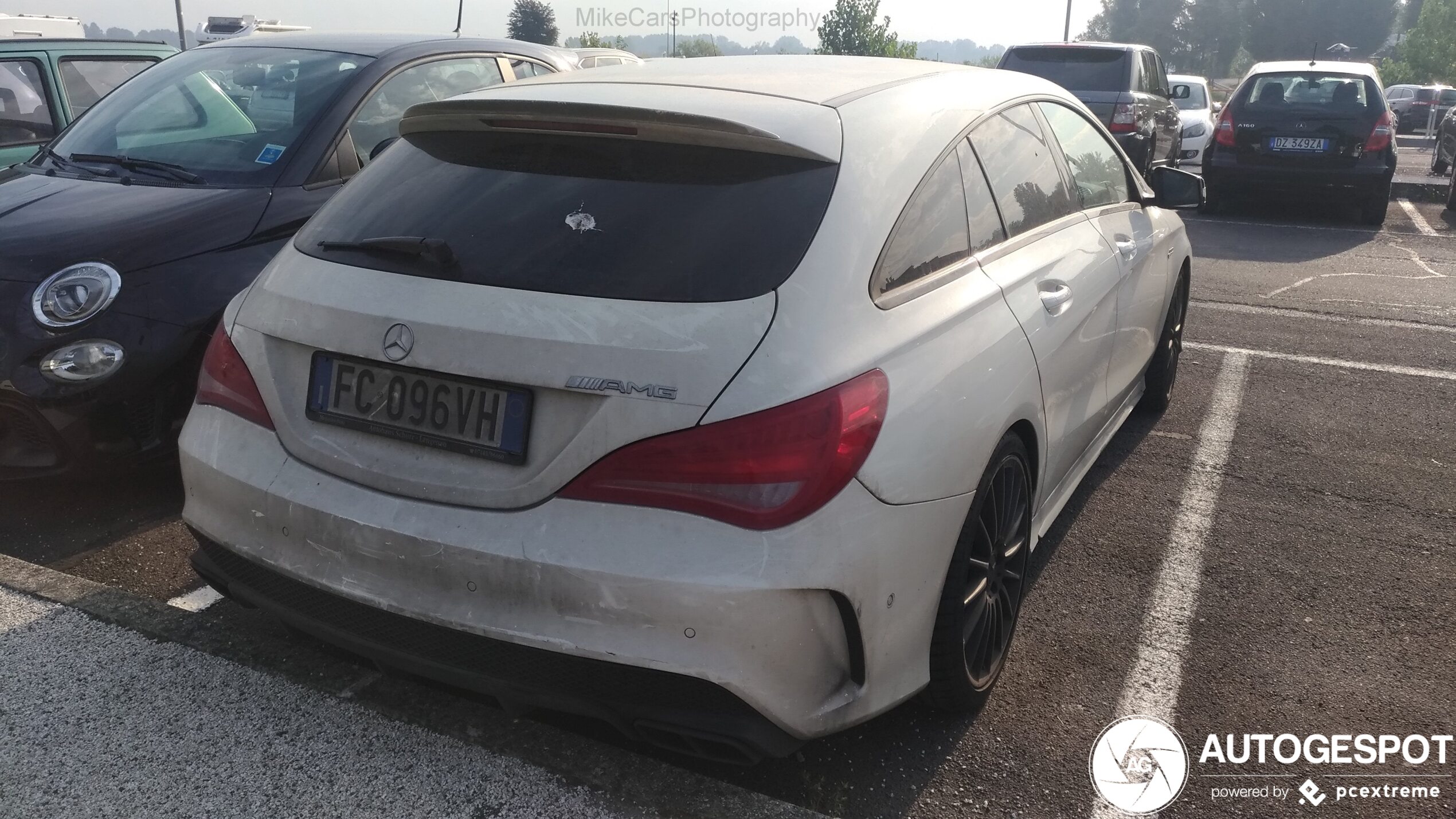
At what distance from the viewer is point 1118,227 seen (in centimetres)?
416

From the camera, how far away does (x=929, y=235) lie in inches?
106

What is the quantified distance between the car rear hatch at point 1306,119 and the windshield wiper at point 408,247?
11.6 m

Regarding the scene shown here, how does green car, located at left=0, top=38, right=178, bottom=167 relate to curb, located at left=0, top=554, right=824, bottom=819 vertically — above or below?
above

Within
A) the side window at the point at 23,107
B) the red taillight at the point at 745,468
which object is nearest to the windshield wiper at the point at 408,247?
the red taillight at the point at 745,468

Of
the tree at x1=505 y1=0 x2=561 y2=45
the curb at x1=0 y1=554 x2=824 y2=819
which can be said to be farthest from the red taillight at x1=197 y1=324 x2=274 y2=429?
the tree at x1=505 y1=0 x2=561 y2=45

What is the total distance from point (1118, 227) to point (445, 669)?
294 centimetres

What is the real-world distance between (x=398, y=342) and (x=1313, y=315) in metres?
6.91

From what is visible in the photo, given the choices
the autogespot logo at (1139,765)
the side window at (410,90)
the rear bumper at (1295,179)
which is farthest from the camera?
the rear bumper at (1295,179)

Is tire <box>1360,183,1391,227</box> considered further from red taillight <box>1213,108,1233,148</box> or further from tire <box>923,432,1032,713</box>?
tire <box>923,432,1032,713</box>

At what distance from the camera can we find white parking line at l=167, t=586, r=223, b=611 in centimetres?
337

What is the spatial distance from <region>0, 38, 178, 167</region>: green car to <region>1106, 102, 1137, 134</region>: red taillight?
9.26 m

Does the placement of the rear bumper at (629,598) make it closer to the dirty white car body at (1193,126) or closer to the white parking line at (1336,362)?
the white parking line at (1336,362)

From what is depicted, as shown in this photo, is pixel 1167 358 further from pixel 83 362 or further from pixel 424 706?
pixel 83 362

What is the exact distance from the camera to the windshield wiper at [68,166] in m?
4.57
